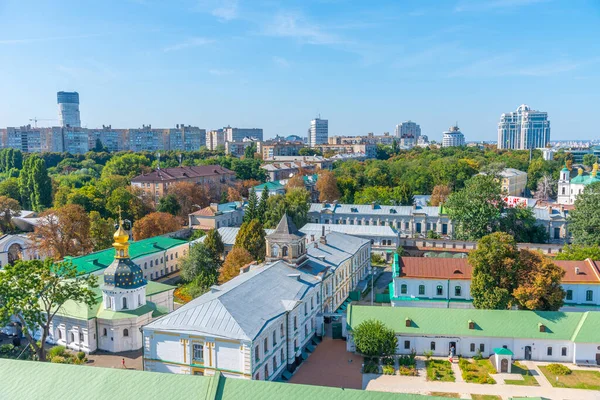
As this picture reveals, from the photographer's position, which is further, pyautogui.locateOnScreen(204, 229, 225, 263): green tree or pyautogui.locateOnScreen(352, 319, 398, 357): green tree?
pyautogui.locateOnScreen(204, 229, 225, 263): green tree

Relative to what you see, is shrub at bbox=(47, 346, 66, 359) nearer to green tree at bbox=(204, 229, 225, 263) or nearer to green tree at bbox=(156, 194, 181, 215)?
green tree at bbox=(204, 229, 225, 263)

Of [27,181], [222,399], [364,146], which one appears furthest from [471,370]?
[364,146]

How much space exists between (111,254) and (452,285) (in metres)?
27.2

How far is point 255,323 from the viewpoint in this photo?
81.8 feet

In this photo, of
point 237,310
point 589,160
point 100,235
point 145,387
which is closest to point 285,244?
point 237,310

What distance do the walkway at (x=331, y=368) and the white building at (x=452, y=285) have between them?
23.7ft

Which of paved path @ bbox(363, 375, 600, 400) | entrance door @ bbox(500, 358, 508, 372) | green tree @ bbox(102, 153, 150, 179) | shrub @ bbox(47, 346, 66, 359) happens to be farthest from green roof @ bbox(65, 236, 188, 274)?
green tree @ bbox(102, 153, 150, 179)

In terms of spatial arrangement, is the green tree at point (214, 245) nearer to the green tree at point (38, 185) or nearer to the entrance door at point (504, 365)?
the entrance door at point (504, 365)

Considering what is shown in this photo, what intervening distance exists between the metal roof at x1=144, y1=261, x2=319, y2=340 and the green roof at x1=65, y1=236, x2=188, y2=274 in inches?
522

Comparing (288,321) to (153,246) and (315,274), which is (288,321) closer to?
(315,274)

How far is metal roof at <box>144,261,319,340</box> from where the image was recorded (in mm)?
24062

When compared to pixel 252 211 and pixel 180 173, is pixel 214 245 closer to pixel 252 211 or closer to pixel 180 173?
pixel 252 211

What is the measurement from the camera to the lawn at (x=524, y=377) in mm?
26672

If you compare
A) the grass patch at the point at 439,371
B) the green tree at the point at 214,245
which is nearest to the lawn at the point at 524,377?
the grass patch at the point at 439,371
